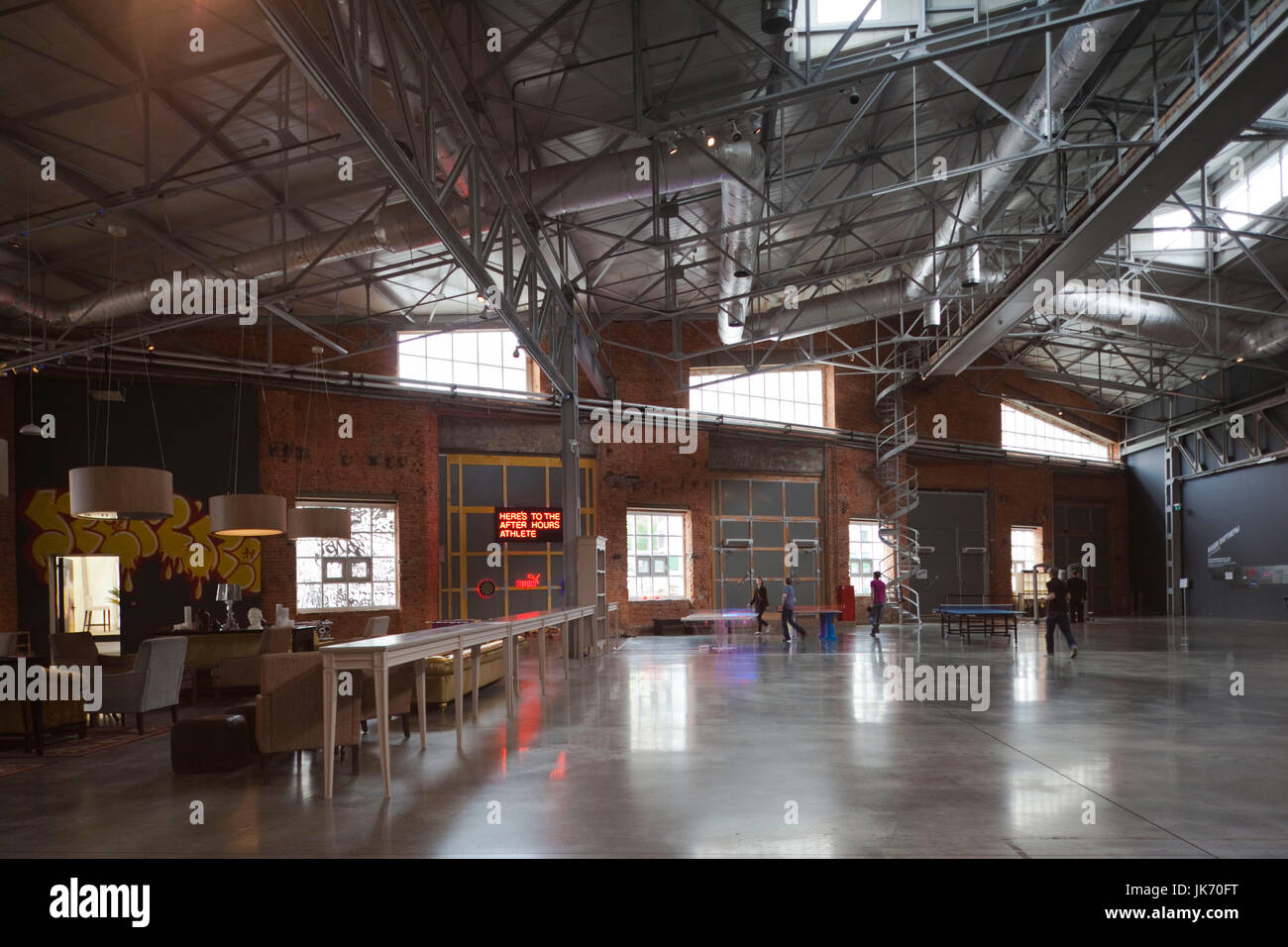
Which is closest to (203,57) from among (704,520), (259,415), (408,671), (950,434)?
(408,671)

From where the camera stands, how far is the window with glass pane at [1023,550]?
2584 cm

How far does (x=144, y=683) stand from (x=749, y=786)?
582 centimetres

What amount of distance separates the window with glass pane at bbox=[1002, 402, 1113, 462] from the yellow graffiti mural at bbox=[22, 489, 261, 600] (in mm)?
20675

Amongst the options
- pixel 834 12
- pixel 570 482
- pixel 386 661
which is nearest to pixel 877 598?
pixel 570 482

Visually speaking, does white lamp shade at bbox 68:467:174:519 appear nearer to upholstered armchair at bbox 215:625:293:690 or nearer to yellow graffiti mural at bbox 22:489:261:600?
upholstered armchair at bbox 215:625:293:690

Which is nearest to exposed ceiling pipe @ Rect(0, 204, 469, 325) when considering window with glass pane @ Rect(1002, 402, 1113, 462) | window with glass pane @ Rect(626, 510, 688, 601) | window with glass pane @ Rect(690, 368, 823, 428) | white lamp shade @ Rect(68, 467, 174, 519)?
white lamp shade @ Rect(68, 467, 174, 519)

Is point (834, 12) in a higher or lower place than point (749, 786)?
higher

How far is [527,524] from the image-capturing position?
16.7m

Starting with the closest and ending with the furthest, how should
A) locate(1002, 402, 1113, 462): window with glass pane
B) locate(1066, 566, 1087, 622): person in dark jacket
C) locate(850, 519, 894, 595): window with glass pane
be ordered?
locate(1066, 566, 1087, 622): person in dark jacket, locate(850, 519, 894, 595): window with glass pane, locate(1002, 402, 1113, 462): window with glass pane

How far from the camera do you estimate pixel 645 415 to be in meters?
19.7

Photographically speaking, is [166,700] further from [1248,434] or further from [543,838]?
[1248,434]

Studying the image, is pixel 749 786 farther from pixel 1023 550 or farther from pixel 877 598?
pixel 1023 550

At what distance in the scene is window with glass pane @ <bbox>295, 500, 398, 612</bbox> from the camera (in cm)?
1627
